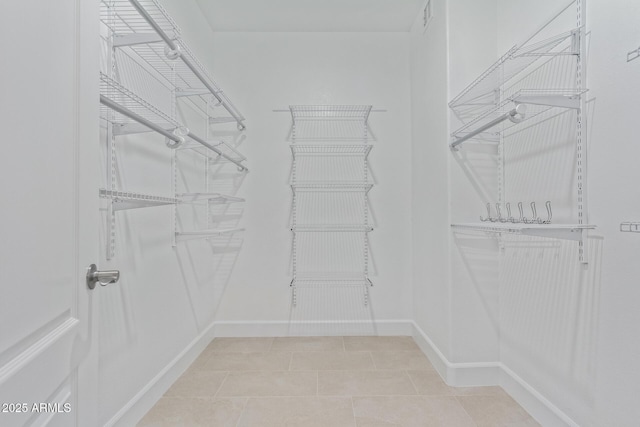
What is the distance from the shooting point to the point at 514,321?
70.2 inches

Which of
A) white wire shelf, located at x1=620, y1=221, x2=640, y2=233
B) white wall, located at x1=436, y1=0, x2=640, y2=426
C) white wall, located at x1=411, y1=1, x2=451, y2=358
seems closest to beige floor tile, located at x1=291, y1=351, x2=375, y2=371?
white wall, located at x1=411, y1=1, x2=451, y2=358

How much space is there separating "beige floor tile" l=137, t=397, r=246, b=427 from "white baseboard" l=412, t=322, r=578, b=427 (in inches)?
47.8

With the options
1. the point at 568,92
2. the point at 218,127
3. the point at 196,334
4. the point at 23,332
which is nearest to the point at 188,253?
the point at 196,334

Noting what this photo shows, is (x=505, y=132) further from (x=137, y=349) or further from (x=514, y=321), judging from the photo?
(x=137, y=349)

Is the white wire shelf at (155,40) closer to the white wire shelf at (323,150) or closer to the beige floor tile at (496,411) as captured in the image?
the white wire shelf at (323,150)

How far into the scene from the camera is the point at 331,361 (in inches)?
86.7

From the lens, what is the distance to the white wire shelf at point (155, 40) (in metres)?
1.32

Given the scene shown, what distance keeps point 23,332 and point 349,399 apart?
5.33ft

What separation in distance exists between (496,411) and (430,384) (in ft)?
1.18

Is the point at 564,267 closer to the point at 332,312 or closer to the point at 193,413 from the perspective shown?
Answer: the point at 332,312

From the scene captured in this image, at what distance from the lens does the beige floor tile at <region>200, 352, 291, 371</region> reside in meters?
2.11

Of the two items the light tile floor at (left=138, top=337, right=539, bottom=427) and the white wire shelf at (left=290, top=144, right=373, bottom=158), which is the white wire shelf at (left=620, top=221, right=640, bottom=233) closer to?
the light tile floor at (left=138, top=337, right=539, bottom=427)

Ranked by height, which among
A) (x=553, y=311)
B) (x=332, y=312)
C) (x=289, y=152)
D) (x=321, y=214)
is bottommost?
(x=332, y=312)

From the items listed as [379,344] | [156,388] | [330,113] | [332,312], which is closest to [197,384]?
[156,388]
